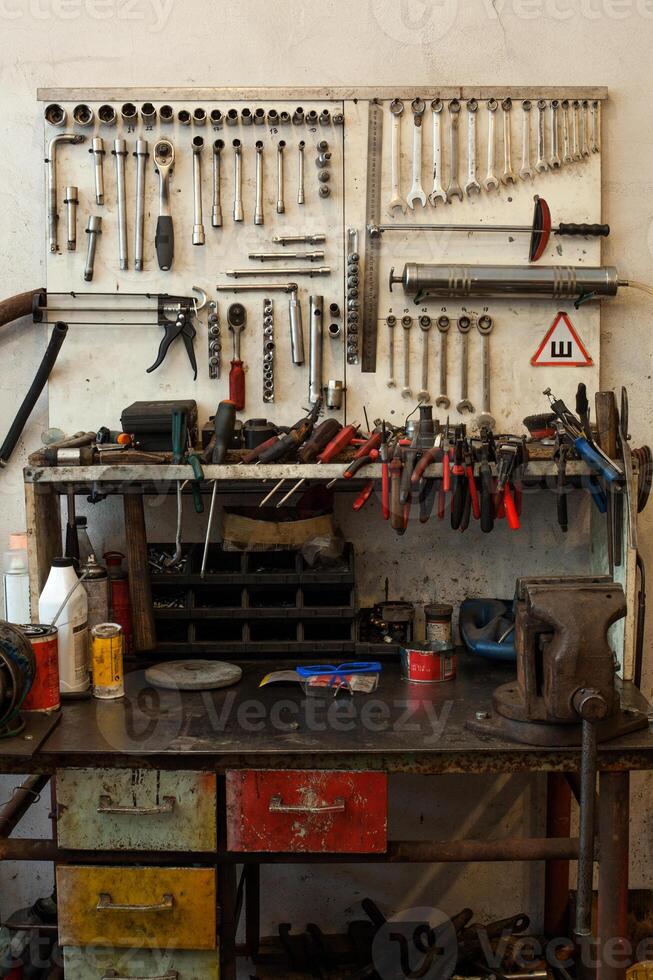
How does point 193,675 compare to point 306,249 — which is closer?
point 193,675

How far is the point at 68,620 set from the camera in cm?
185

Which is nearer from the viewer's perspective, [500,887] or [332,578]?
[332,578]

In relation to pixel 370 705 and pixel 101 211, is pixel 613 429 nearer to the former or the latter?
pixel 370 705

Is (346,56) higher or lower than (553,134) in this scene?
higher

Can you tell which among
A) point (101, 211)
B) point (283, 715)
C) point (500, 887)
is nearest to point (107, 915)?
point (283, 715)

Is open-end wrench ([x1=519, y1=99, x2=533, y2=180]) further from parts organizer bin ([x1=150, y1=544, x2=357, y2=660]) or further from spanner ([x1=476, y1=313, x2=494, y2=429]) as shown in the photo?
parts organizer bin ([x1=150, y1=544, x2=357, y2=660])

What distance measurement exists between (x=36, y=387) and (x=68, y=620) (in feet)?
1.98

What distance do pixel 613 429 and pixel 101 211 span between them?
4.06 feet

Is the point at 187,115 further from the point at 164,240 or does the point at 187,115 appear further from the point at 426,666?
the point at 426,666

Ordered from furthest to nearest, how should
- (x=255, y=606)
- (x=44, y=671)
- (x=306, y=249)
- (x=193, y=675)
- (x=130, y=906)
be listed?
(x=306, y=249), (x=255, y=606), (x=193, y=675), (x=44, y=671), (x=130, y=906)

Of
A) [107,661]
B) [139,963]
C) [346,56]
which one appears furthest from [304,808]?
[346,56]

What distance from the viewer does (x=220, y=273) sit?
2162mm

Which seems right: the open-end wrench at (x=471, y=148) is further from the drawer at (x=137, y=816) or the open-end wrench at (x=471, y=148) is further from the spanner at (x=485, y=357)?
the drawer at (x=137, y=816)

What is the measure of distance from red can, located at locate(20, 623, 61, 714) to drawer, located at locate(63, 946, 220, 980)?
1.39 feet
